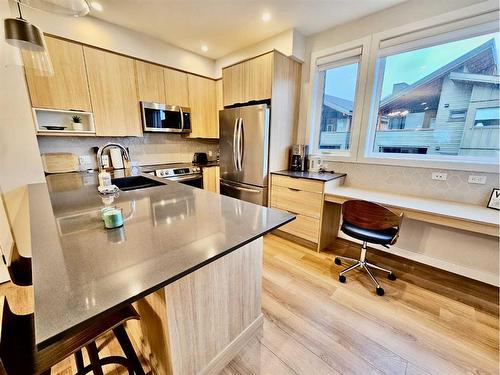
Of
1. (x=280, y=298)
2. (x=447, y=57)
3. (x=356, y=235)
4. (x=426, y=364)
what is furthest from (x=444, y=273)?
(x=447, y=57)

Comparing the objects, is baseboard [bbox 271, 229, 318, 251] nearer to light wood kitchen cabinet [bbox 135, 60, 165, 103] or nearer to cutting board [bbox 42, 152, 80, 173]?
light wood kitchen cabinet [bbox 135, 60, 165, 103]

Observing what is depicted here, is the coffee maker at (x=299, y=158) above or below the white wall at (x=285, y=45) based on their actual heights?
below

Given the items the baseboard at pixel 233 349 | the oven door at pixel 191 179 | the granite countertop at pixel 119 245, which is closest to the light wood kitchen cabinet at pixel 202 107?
the oven door at pixel 191 179

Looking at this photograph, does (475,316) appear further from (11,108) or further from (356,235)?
(11,108)

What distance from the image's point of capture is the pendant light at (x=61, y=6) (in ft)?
4.08

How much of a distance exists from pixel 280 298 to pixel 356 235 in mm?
932

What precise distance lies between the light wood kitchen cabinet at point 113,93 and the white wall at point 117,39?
0.14m

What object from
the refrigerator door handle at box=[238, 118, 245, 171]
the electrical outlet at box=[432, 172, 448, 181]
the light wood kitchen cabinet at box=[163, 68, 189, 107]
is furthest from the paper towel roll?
the electrical outlet at box=[432, 172, 448, 181]

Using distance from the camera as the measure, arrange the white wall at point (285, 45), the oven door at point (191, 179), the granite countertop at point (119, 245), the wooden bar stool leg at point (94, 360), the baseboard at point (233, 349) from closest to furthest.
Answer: the granite countertop at point (119, 245), the wooden bar stool leg at point (94, 360), the baseboard at point (233, 349), the white wall at point (285, 45), the oven door at point (191, 179)

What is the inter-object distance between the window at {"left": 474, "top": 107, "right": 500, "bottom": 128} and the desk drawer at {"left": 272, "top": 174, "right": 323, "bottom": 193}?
5.08ft

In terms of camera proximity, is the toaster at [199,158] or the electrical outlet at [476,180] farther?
the toaster at [199,158]

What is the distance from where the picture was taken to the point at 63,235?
980mm

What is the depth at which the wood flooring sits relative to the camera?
1339 mm

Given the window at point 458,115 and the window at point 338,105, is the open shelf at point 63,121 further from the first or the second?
the window at point 458,115
